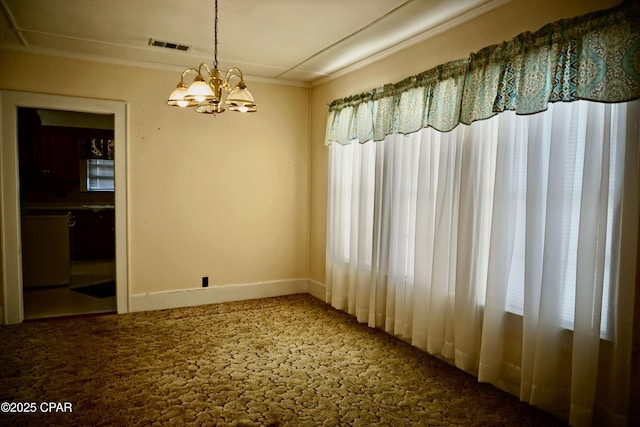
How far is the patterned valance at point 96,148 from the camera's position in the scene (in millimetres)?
8117

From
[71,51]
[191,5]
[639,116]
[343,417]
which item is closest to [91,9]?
[191,5]

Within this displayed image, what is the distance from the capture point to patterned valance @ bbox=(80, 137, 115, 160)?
8.12 m

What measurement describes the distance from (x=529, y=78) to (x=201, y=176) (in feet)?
11.7

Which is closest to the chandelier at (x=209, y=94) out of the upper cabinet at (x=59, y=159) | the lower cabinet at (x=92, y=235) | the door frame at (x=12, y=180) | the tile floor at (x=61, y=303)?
the door frame at (x=12, y=180)

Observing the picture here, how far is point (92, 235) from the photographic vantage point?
8008 millimetres

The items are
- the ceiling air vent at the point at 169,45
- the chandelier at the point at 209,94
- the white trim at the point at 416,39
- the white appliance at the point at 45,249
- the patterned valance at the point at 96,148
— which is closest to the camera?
the chandelier at the point at 209,94

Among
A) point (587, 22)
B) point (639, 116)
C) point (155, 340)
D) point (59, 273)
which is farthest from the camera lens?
point (59, 273)

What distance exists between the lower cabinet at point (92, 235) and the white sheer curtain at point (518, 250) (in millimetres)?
6001

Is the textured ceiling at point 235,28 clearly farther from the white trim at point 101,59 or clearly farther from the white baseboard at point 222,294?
the white baseboard at point 222,294

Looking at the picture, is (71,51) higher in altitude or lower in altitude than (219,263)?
higher

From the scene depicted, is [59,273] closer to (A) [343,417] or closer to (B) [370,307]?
(B) [370,307]

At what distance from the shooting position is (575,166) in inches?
97.0

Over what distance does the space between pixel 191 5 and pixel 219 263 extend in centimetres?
294

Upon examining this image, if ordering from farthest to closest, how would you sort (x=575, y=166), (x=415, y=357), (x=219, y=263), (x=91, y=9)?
(x=219, y=263), (x=415, y=357), (x=91, y=9), (x=575, y=166)
